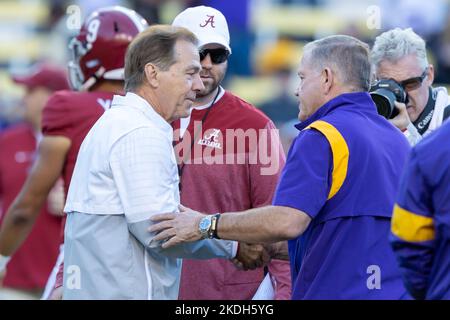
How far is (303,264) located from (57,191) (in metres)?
3.99

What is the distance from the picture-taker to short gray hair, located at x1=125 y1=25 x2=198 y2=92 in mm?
4785

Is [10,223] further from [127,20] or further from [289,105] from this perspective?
[289,105]

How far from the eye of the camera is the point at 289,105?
12.7 metres

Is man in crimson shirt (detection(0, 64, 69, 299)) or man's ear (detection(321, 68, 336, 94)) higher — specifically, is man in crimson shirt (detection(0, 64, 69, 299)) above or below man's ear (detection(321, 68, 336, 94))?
below

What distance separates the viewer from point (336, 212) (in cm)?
449

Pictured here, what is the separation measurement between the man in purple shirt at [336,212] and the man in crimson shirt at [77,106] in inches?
57.8

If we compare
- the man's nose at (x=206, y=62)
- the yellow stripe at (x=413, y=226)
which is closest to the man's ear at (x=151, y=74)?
the man's nose at (x=206, y=62)

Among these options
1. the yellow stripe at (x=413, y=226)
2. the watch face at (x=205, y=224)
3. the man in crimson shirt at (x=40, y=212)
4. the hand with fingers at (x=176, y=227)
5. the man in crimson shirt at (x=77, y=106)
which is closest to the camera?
the yellow stripe at (x=413, y=226)

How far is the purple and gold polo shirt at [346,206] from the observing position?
4.45m

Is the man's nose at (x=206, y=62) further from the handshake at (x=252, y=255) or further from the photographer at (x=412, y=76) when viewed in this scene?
the handshake at (x=252, y=255)

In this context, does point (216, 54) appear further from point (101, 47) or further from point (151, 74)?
point (151, 74)

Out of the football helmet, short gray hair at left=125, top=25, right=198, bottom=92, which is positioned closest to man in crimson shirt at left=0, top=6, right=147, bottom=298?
the football helmet

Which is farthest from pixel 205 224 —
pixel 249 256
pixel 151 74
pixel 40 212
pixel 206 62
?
pixel 40 212

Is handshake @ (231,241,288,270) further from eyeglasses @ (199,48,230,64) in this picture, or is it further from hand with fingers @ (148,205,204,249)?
eyeglasses @ (199,48,230,64)
